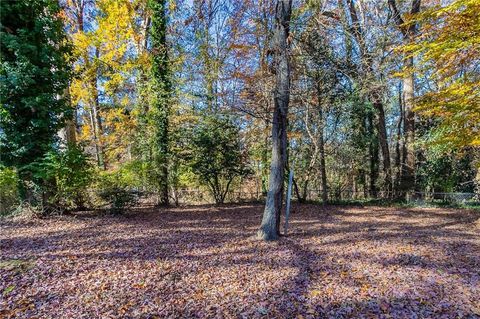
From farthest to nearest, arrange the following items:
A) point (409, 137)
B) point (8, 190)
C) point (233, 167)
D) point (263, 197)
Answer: point (263, 197) < point (409, 137) < point (233, 167) < point (8, 190)

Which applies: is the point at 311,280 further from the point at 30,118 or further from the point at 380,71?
the point at 30,118

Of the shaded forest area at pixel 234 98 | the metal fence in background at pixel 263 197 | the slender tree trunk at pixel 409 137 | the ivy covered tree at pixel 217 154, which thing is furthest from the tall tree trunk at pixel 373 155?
the ivy covered tree at pixel 217 154

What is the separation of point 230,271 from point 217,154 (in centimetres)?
527

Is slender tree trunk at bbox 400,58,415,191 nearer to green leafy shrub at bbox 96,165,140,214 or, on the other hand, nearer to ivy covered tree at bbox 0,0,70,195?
green leafy shrub at bbox 96,165,140,214

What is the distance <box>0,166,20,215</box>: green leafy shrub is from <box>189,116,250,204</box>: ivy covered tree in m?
4.19

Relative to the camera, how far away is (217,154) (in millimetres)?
8422

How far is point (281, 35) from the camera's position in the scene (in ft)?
14.7

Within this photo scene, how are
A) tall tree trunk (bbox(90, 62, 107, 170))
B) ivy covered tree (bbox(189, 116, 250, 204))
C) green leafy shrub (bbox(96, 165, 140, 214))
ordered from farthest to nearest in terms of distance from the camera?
1. tall tree trunk (bbox(90, 62, 107, 170))
2. ivy covered tree (bbox(189, 116, 250, 204))
3. green leafy shrub (bbox(96, 165, 140, 214))

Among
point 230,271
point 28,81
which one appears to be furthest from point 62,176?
point 230,271

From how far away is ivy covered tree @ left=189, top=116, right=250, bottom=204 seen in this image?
822 centimetres

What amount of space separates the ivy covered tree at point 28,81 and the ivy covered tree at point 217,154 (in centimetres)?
358

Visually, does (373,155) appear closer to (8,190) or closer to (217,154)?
(217,154)

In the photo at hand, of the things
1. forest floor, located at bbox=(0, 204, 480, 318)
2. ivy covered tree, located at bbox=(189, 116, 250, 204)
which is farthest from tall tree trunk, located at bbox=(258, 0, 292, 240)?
ivy covered tree, located at bbox=(189, 116, 250, 204)

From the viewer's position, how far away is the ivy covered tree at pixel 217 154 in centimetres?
822
